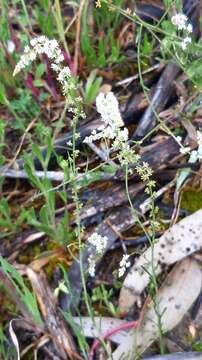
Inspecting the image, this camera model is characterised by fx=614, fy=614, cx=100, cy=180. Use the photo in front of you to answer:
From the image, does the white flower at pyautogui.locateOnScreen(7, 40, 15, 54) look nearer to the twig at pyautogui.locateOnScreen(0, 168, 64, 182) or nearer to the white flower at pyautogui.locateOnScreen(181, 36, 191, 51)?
the twig at pyautogui.locateOnScreen(0, 168, 64, 182)

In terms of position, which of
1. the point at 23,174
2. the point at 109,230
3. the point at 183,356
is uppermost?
the point at 23,174

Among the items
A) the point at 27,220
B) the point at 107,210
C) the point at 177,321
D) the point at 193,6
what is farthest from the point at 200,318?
the point at 193,6

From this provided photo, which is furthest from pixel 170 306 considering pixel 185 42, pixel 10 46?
pixel 10 46

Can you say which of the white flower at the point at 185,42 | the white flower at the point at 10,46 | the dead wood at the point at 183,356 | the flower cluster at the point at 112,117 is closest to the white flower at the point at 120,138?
the flower cluster at the point at 112,117

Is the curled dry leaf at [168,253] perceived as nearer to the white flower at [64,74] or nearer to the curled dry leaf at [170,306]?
the curled dry leaf at [170,306]

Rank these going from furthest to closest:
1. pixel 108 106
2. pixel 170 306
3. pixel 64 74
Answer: pixel 170 306 → pixel 64 74 → pixel 108 106

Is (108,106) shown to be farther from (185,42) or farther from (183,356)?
(183,356)
